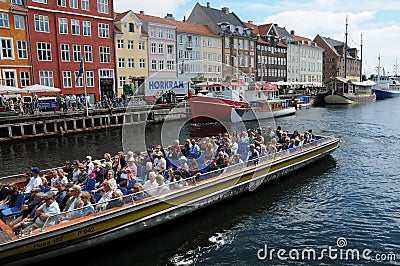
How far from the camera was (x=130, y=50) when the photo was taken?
46.7 metres

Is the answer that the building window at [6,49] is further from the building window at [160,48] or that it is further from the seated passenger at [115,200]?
the seated passenger at [115,200]

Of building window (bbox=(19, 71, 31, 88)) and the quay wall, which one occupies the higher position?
building window (bbox=(19, 71, 31, 88))

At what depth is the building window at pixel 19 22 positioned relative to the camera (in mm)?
34438

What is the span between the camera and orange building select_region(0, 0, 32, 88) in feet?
110

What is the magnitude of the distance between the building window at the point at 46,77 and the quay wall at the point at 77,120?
26.0 ft

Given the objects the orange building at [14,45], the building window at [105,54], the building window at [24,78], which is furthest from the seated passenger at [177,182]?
the building window at [105,54]

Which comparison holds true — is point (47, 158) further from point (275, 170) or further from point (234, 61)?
point (234, 61)

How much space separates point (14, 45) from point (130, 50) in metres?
15.5

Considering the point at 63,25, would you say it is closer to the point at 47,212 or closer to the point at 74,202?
the point at 74,202

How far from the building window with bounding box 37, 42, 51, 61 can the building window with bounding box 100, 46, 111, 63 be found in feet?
22.3

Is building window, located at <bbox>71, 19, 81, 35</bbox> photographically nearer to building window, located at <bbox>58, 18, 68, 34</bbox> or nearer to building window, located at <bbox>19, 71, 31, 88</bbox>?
A: building window, located at <bbox>58, 18, 68, 34</bbox>

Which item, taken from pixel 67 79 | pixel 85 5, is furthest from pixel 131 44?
pixel 67 79

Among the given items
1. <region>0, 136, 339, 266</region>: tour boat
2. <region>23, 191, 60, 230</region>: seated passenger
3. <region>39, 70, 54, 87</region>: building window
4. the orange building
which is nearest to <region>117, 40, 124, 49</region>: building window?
<region>39, 70, 54, 87</region>: building window

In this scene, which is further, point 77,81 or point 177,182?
point 77,81
